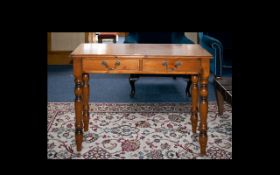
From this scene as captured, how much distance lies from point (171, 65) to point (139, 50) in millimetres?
387

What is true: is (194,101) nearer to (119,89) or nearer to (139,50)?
(139,50)

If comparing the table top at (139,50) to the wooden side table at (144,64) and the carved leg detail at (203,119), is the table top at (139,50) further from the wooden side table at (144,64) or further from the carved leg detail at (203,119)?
the carved leg detail at (203,119)

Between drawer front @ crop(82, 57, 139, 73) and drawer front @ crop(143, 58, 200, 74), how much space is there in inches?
4.2

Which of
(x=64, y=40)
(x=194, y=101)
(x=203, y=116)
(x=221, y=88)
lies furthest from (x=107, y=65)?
(x=64, y=40)

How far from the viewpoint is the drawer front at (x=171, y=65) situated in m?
2.95

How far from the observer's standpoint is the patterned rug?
312cm

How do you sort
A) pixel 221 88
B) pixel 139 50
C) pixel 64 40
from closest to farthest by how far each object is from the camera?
pixel 139 50, pixel 221 88, pixel 64 40

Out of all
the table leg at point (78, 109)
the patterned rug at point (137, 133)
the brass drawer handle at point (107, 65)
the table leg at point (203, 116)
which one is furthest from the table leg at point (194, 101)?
the table leg at point (78, 109)

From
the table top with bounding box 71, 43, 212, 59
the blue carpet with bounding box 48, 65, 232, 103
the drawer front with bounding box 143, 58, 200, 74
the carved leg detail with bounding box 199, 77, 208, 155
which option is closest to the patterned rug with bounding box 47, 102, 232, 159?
the carved leg detail with bounding box 199, 77, 208, 155

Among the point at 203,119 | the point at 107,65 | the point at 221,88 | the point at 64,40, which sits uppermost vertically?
the point at 64,40

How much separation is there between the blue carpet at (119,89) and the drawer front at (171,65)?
6.07 ft

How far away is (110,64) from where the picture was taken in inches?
116

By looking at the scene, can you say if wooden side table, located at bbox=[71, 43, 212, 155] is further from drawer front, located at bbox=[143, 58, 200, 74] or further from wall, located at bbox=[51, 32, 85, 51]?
wall, located at bbox=[51, 32, 85, 51]
